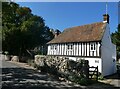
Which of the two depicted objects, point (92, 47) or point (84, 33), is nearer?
point (92, 47)

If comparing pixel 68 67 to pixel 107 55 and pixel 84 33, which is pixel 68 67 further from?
pixel 84 33

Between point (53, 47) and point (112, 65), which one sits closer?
point (112, 65)

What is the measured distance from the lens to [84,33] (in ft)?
96.2

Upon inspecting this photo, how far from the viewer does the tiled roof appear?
2674cm

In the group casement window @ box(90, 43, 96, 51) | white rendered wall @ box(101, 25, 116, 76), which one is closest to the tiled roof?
casement window @ box(90, 43, 96, 51)

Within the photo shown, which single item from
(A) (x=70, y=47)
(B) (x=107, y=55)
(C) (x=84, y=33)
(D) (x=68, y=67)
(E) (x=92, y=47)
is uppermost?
(C) (x=84, y=33)

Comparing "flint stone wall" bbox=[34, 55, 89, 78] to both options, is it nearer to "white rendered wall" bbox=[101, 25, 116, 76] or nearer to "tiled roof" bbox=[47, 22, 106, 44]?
"white rendered wall" bbox=[101, 25, 116, 76]

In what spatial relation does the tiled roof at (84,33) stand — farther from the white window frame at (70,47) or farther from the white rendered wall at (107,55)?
the white rendered wall at (107,55)

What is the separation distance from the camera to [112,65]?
28.3m

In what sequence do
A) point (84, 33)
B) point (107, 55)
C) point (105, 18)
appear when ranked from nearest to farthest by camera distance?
point (107, 55)
point (105, 18)
point (84, 33)

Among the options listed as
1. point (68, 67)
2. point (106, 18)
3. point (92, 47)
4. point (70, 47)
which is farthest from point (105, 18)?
point (68, 67)

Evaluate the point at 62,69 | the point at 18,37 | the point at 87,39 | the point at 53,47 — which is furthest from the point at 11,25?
the point at 62,69

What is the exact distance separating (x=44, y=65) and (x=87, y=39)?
8.88m

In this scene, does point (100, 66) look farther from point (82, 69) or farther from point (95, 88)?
point (95, 88)
